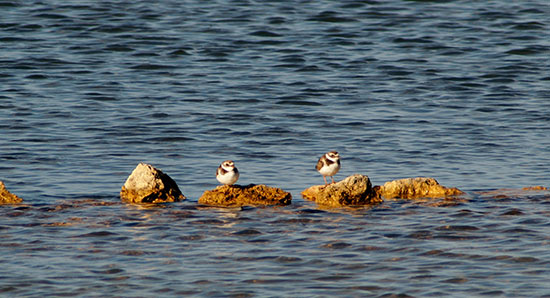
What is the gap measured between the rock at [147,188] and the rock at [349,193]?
9.71 ft

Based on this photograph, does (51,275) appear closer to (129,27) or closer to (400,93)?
(400,93)

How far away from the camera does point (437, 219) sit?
14.9 m

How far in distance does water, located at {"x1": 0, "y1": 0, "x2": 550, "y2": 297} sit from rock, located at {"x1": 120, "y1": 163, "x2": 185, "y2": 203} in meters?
0.38

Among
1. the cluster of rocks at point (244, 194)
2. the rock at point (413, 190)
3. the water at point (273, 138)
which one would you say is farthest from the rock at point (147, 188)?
the rock at point (413, 190)

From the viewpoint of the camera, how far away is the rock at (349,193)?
52.1 ft

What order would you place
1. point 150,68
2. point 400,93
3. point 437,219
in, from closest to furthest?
1. point 437,219
2. point 400,93
3. point 150,68

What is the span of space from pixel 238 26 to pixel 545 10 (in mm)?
14867

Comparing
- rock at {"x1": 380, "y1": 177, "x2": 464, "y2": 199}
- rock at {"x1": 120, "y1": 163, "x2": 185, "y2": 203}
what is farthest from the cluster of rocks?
rock at {"x1": 380, "y1": 177, "x2": 464, "y2": 199}

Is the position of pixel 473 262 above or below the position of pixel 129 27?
below

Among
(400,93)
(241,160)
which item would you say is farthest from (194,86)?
(241,160)

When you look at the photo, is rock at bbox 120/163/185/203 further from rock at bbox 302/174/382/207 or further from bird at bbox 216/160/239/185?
rock at bbox 302/174/382/207

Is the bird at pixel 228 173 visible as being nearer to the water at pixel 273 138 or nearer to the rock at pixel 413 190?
the water at pixel 273 138

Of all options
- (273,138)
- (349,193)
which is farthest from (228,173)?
(273,138)

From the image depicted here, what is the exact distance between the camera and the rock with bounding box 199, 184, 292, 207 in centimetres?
1596
